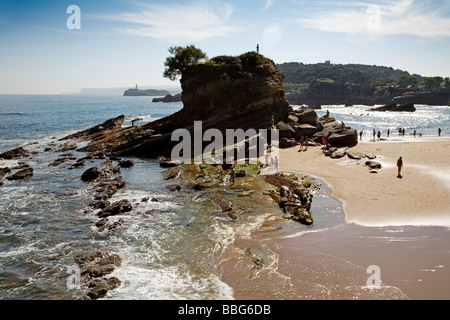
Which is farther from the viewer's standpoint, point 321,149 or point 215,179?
point 321,149

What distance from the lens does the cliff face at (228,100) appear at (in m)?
36.6

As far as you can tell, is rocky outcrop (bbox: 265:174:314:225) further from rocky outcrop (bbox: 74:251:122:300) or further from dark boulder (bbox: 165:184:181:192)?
rocky outcrop (bbox: 74:251:122:300)

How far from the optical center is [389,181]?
69.7 ft

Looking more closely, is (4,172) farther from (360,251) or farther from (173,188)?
(360,251)

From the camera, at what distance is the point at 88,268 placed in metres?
12.1

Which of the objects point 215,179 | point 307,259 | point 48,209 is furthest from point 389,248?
point 48,209

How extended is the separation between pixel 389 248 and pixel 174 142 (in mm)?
28844

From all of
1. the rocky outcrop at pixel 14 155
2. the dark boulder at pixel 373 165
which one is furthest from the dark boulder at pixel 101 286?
the rocky outcrop at pixel 14 155

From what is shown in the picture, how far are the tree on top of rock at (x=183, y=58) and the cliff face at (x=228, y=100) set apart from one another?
307 centimetres

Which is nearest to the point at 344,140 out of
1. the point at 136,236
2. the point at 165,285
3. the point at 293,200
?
the point at 293,200

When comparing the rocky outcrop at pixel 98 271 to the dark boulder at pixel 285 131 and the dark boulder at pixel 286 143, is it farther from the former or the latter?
the dark boulder at pixel 285 131

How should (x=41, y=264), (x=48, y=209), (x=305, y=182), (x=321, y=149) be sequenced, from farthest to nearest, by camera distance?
1. (x=321, y=149)
2. (x=305, y=182)
3. (x=48, y=209)
4. (x=41, y=264)
